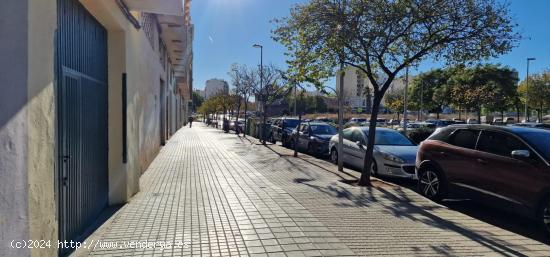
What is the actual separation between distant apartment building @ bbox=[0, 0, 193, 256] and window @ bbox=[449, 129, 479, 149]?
584 cm

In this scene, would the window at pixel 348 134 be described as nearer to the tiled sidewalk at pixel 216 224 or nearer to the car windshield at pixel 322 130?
the tiled sidewalk at pixel 216 224

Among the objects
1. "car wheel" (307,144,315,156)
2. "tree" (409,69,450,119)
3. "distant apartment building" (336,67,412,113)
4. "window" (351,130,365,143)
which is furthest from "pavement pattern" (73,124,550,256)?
"tree" (409,69,450,119)

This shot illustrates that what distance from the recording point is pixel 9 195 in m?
3.20

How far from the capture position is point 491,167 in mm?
6836

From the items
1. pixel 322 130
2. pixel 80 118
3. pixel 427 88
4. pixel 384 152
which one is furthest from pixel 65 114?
pixel 427 88

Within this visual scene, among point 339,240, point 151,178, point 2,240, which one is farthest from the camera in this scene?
point 151,178

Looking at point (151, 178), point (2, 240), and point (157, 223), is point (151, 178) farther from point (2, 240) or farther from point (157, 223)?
point (2, 240)

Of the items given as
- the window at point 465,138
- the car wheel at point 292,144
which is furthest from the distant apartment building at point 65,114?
the car wheel at point 292,144

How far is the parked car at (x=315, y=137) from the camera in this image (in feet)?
55.6

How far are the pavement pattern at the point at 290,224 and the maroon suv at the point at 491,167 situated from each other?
0.46 meters

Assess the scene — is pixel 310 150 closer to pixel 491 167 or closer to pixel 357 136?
pixel 357 136

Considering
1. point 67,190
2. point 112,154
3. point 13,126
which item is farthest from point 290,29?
point 13,126

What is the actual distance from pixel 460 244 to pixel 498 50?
Result: 210 inches

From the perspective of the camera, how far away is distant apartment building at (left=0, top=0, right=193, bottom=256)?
127 inches
